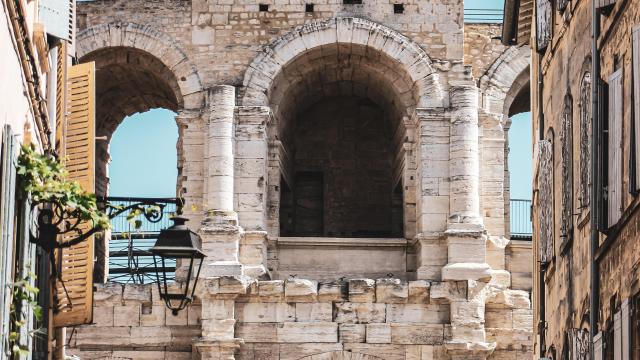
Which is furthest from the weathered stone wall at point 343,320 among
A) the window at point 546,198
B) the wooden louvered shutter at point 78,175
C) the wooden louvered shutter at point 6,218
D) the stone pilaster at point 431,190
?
the wooden louvered shutter at point 6,218

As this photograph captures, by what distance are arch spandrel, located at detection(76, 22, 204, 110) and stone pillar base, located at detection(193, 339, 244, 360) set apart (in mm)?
4225

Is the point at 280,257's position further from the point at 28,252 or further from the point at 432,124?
the point at 28,252

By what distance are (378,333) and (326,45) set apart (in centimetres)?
481

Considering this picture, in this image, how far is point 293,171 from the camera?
37.8 m

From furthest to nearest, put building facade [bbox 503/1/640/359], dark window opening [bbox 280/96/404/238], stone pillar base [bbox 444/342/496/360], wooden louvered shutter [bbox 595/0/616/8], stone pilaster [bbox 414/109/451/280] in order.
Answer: dark window opening [bbox 280/96/404/238]
stone pilaster [bbox 414/109/451/280]
stone pillar base [bbox 444/342/496/360]
wooden louvered shutter [bbox 595/0/616/8]
building facade [bbox 503/1/640/359]

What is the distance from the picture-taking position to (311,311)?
33.6 meters

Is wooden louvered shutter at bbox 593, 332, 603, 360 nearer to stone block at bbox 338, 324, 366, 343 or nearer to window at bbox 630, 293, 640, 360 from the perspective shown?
window at bbox 630, 293, 640, 360

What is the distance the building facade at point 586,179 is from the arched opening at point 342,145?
290 inches

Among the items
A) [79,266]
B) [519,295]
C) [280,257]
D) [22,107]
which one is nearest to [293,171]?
[280,257]

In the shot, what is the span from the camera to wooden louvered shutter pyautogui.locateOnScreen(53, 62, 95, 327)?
23422 mm

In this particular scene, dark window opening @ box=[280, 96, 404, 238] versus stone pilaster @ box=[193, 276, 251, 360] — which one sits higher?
dark window opening @ box=[280, 96, 404, 238]

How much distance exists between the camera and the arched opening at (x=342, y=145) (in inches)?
1398

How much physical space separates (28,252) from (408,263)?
16142 millimetres

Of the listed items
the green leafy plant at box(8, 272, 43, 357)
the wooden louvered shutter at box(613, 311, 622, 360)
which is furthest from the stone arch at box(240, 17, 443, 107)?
the green leafy plant at box(8, 272, 43, 357)
